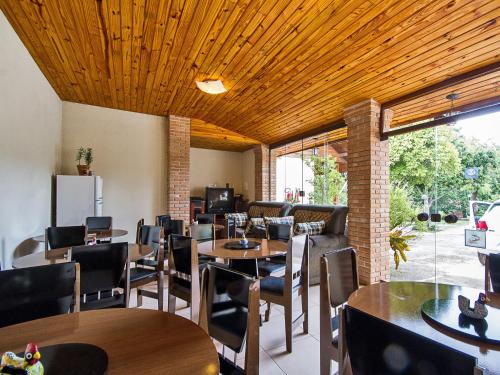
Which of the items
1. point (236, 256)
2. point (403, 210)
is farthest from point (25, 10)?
point (403, 210)

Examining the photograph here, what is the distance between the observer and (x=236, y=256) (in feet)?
7.80

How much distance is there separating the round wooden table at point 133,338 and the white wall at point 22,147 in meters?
2.16

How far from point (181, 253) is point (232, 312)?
4.22ft

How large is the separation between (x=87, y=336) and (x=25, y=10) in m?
A: 2.86

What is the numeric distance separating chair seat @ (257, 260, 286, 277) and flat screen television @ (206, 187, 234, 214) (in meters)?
4.22

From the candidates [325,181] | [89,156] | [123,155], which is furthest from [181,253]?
[325,181]

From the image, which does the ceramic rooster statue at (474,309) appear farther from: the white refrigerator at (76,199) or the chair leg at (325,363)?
the white refrigerator at (76,199)

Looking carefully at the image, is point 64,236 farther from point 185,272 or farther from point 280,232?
point 280,232

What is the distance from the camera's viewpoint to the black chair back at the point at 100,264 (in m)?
1.87

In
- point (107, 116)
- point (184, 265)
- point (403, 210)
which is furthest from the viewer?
point (107, 116)

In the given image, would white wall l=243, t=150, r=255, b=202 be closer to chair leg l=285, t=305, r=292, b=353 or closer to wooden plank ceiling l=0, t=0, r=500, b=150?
wooden plank ceiling l=0, t=0, r=500, b=150

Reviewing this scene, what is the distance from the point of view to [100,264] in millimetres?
1929

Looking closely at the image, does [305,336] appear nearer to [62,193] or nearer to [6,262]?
[6,262]

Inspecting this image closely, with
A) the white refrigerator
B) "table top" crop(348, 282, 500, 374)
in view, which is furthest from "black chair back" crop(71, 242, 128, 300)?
the white refrigerator
